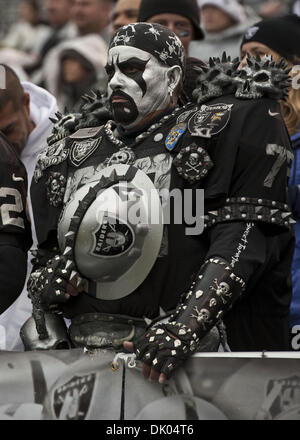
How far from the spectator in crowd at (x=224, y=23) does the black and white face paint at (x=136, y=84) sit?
3098 mm

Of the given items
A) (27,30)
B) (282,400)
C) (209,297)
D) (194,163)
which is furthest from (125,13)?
(27,30)

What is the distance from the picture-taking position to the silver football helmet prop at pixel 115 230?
452 cm

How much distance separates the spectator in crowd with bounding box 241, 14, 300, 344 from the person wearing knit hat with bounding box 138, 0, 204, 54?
0.50 meters

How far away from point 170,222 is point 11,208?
0.91m

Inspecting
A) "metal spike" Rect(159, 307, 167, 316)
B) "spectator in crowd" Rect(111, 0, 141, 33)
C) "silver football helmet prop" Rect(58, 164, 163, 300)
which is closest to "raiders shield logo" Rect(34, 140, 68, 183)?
"silver football helmet prop" Rect(58, 164, 163, 300)

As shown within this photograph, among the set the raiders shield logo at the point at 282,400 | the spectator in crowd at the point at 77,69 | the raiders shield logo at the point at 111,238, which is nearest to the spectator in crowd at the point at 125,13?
the spectator in crowd at the point at 77,69

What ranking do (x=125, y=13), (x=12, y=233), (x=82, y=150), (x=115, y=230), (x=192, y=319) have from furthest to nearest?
(x=125, y=13) < (x=12, y=233) < (x=82, y=150) < (x=115, y=230) < (x=192, y=319)

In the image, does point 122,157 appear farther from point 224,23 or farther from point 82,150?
point 224,23

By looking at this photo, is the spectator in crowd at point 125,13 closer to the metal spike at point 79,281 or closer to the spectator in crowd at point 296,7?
the spectator in crowd at point 296,7

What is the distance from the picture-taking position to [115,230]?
4.50 metres

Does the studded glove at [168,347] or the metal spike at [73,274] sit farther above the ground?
the metal spike at [73,274]

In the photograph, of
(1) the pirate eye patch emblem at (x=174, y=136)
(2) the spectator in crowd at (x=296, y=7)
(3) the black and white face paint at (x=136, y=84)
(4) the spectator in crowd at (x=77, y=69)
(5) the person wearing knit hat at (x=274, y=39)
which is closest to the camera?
(1) the pirate eye patch emblem at (x=174, y=136)
